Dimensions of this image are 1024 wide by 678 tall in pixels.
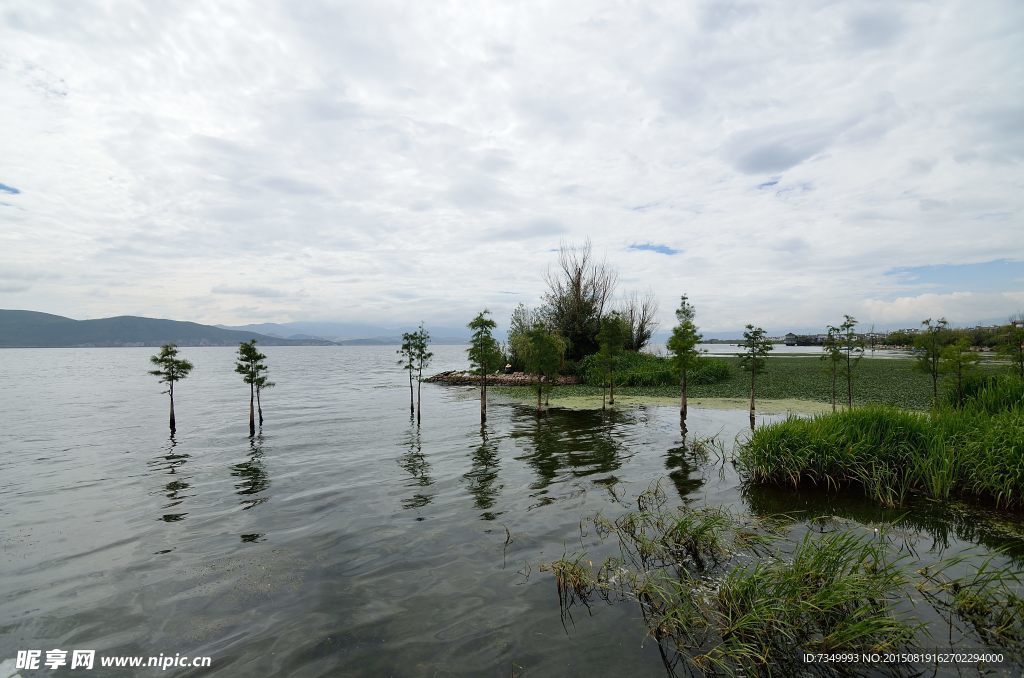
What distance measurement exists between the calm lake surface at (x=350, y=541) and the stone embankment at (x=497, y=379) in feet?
67.6

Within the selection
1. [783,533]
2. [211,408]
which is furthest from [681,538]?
[211,408]

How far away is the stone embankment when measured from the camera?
42.2m

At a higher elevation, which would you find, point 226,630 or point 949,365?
point 949,365

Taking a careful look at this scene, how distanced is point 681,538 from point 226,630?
294 inches

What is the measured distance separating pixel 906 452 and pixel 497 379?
118 feet

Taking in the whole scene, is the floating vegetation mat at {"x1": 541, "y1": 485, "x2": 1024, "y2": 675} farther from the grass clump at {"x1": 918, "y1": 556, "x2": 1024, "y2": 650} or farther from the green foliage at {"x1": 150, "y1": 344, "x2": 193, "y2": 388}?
the green foliage at {"x1": 150, "y1": 344, "x2": 193, "y2": 388}

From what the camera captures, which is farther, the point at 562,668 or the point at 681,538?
the point at 681,538

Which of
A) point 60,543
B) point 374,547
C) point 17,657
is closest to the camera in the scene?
point 17,657

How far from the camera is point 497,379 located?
4531 centimetres

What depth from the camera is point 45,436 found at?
2342 centimetres

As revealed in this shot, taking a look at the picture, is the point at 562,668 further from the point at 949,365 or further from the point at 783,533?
the point at 949,365

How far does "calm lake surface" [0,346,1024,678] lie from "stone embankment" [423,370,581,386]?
2062 centimetres

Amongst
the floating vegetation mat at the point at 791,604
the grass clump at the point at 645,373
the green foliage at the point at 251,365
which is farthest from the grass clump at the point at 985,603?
the grass clump at the point at 645,373

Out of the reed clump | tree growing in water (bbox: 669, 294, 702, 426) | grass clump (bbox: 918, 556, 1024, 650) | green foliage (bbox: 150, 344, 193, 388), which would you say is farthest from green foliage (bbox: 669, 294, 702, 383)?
green foliage (bbox: 150, 344, 193, 388)
